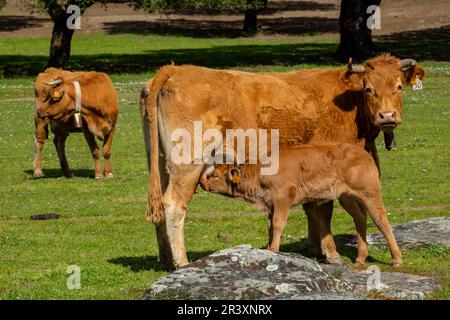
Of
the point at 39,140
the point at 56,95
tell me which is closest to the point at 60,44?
the point at 39,140

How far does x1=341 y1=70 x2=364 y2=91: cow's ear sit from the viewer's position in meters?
14.2

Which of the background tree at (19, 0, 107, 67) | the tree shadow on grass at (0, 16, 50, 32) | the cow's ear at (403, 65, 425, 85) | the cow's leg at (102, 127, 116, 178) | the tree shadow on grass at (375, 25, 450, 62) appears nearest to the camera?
the cow's ear at (403, 65, 425, 85)

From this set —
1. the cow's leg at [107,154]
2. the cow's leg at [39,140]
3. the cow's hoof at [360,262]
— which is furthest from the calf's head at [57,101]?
the cow's hoof at [360,262]

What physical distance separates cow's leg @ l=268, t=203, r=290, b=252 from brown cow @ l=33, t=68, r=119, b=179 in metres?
10.5

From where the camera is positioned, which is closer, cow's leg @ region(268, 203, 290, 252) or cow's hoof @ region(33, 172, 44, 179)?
cow's leg @ region(268, 203, 290, 252)

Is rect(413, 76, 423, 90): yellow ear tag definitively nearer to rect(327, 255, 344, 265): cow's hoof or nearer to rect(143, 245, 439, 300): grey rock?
rect(327, 255, 344, 265): cow's hoof

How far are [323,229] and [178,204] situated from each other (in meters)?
2.13

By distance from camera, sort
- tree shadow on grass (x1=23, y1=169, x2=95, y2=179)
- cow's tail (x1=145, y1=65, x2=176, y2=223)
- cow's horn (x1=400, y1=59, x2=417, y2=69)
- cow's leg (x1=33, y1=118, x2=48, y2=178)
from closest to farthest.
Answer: cow's tail (x1=145, y1=65, x2=176, y2=223)
cow's horn (x1=400, y1=59, x2=417, y2=69)
tree shadow on grass (x1=23, y1=169, x2=95, y2=179)
cow's leg (x1=33, y1=118, x2=48, y2=178)

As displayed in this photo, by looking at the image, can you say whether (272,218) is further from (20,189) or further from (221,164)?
(20,189)

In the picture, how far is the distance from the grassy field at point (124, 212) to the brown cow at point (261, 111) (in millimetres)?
738

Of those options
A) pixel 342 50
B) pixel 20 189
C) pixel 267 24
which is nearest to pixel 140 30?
pixel 267 24

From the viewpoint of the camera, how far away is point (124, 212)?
18844mm

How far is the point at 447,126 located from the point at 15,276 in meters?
Result: 18.9

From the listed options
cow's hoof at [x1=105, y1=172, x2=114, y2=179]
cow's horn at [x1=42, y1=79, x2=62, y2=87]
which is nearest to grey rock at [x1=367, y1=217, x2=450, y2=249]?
cow's hoof at [x1=105, y1=172, x2=114, y2=179]
